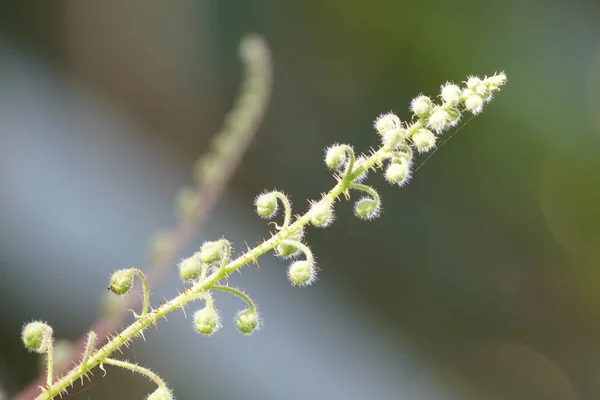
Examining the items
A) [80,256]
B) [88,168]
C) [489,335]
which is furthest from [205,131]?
[489,335]

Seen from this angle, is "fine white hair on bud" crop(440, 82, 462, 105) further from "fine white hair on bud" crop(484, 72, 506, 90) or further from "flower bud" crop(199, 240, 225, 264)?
"flower bud" crop(199, 240, 225, 264)

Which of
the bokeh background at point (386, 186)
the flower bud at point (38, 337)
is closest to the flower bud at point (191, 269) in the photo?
the flower bud at point (38, 337)

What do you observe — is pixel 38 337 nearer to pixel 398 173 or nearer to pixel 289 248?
pixel 289 248

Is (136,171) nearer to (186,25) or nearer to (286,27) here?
(186,25)

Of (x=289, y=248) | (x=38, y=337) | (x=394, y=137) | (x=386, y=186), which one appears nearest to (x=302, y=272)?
(x=289, y=248)

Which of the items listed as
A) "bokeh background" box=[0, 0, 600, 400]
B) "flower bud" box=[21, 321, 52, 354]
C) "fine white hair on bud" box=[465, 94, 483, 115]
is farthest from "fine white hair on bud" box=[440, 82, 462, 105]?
"bokeh background" box=[0, 0, 600, 400]

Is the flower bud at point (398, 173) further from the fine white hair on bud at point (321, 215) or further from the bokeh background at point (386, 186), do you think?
the bokeh background at point (386, 186)
